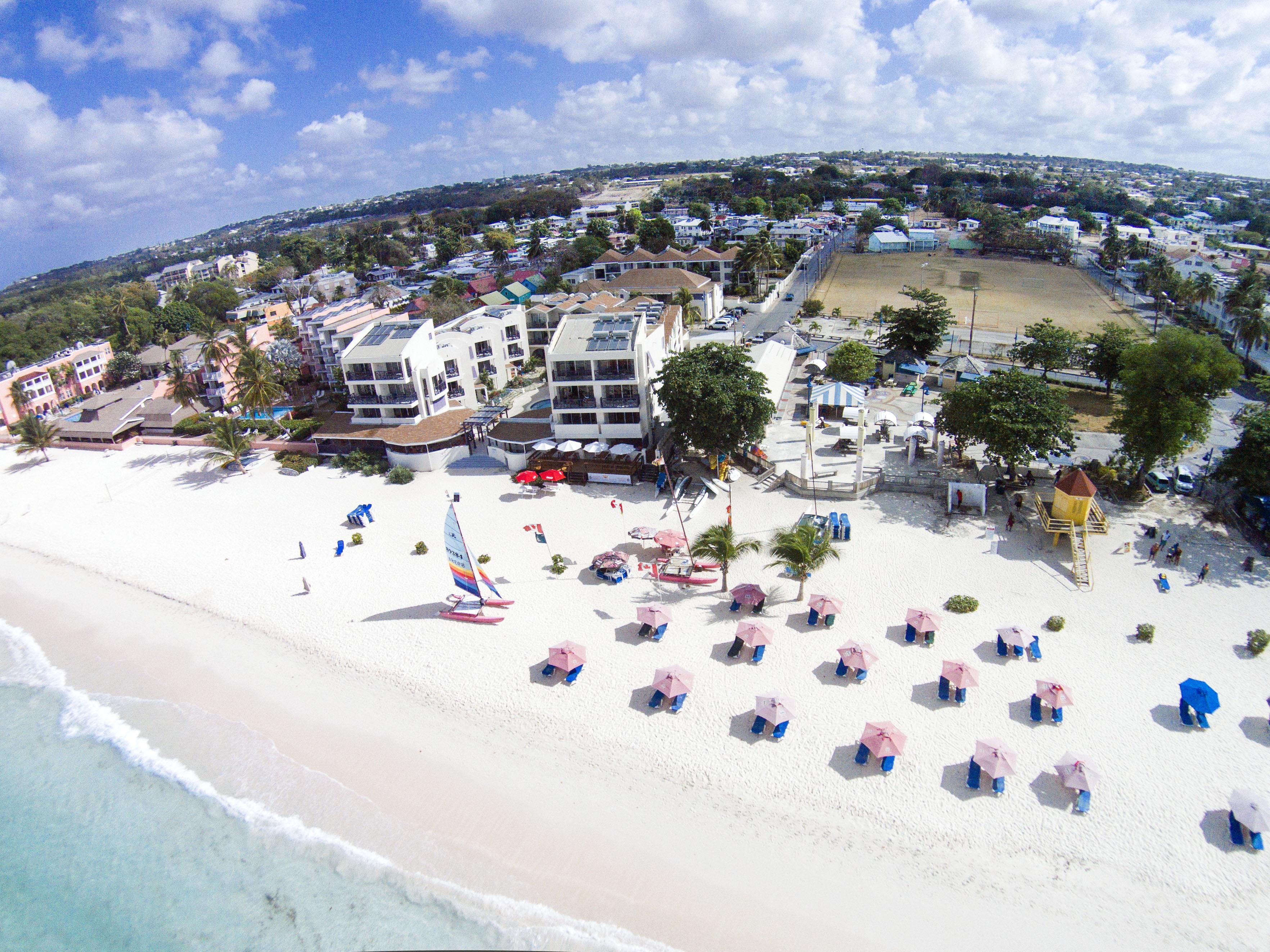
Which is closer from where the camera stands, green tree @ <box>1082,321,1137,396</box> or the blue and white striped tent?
the blue and white striped tent

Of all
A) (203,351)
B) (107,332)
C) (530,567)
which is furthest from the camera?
(107,332)

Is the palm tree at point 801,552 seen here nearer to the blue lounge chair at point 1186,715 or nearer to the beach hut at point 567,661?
the beach hut at point 567,661

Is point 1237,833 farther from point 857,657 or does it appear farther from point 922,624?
point 857,657

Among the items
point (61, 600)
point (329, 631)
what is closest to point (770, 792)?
point (329, 631)

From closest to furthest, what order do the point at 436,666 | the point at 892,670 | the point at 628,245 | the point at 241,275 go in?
the point at 892,670, the point at 436,666, the point at 628,245, the point at 241,275

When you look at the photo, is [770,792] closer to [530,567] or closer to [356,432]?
[530,567]

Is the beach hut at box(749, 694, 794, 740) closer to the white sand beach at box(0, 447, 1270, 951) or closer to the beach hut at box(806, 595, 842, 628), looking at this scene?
the white sand beach at box(0, 447, 1270, 951)

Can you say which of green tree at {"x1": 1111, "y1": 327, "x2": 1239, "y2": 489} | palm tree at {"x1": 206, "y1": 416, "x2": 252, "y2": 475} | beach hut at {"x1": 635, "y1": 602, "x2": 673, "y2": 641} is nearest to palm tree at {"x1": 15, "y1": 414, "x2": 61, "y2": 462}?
palm tree at {"x1": 206, "y1": 416, "x2": 252, "y2": 475}

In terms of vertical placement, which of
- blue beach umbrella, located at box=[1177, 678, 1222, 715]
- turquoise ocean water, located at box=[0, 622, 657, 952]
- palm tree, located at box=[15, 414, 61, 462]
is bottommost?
turquoise ocean water, located at box=[0, 622, 657, 952]
